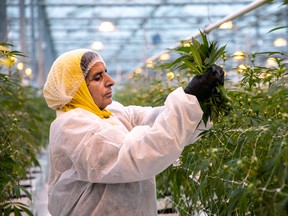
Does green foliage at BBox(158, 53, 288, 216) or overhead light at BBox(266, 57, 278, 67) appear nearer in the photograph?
green foliage at BBox(158, 53, 288, 216)

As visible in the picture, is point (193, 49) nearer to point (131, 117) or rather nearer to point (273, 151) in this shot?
point (273, 151)

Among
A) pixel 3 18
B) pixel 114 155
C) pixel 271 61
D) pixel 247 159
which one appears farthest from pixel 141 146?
pixel 271 61

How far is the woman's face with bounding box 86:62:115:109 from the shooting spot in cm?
241

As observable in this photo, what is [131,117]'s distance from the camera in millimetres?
2715

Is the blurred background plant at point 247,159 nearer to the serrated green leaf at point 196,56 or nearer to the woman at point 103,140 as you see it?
the woman at point 103,140

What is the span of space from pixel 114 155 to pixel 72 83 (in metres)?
0.42

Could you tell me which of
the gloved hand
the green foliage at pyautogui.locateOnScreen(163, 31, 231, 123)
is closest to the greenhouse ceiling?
the green foliage at pyautogui.locateOnScreen(163, 31, 231, 123)

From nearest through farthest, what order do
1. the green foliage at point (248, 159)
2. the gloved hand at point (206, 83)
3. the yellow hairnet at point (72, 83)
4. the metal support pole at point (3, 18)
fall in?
the green foliage at point (248, 159) → the gloved hand at point (206, 83) → the yellow hairnet at point (72, 83) → the metal support pole at point (3, 18)

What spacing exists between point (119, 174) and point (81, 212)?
38 cm

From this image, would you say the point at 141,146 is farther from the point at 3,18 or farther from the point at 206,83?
the point at 3,18

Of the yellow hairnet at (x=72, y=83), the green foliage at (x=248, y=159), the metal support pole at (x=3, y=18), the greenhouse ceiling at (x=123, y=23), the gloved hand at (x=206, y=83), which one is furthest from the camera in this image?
the greenhouse ceiling at (x=123, y=23)

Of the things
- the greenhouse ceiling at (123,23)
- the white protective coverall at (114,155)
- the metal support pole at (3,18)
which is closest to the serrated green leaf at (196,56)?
the white protective coverall at (114,155)

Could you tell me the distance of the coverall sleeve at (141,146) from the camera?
1.97 metres

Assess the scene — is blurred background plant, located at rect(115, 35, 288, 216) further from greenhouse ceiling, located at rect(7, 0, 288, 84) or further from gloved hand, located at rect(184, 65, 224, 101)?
greenhouse ceiling, located at rect(7, 0, 288, 84)
